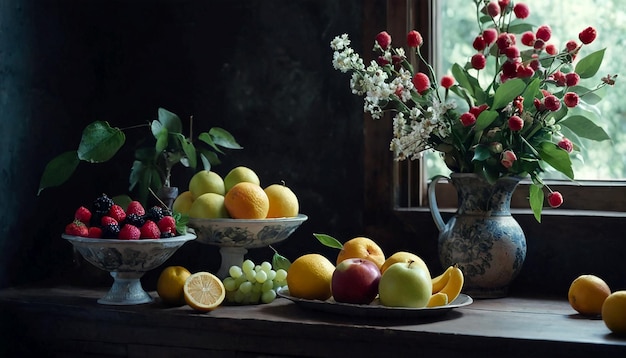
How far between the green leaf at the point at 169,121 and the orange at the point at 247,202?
28 cm

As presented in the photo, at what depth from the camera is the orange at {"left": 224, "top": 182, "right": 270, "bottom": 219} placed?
6.15ft

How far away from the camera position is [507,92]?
5.66ft

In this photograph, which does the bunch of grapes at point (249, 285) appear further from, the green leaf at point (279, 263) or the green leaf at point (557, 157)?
the green leaf at point (557, 157)

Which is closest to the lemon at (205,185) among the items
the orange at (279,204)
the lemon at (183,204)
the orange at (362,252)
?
the lemon at (183,204)

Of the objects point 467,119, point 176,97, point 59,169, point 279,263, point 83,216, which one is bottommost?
point 279,263

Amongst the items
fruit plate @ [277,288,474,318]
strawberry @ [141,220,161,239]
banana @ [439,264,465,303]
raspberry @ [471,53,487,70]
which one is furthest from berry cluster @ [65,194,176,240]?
raspberry @ [471,53,487,70]

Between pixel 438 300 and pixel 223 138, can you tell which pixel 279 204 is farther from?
pixel 438 300

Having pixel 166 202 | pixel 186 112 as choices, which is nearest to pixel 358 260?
pixel 166 202

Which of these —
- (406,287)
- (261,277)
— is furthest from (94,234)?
(406,287)

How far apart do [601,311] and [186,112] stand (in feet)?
3.93

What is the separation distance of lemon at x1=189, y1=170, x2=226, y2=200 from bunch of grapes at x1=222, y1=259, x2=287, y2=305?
0.69 ft

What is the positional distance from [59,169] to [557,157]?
112 centimetres

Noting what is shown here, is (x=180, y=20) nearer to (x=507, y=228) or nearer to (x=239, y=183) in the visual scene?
(x=239, y=183)

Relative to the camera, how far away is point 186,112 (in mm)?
2295
